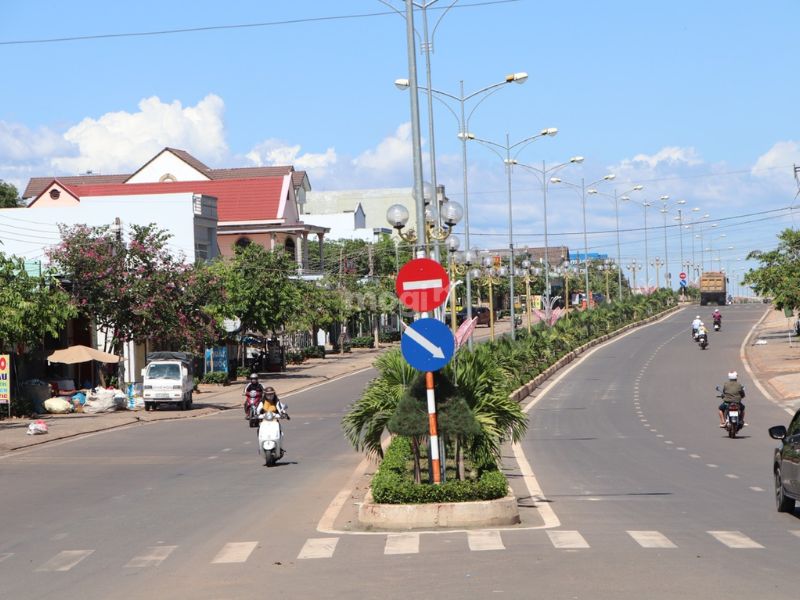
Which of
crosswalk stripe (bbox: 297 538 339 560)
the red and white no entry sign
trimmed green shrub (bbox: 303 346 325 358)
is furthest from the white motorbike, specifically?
trimmed green shrub (bbox: 303 346 325 358)

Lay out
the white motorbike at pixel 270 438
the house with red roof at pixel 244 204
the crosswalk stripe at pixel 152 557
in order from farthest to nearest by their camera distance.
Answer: the house with red roof at pixel 244 204, the white motorbike at pixel 270 438, the crosswalk stripe at pixel 152 557

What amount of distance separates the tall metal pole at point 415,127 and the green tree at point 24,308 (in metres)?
21.8

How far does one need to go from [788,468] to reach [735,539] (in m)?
2.40

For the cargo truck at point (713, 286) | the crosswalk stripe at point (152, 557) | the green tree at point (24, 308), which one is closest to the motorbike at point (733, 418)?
the crosswalk stripe at point (152, 557)

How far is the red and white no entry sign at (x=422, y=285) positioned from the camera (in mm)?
14875

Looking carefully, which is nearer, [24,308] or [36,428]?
[36,428]

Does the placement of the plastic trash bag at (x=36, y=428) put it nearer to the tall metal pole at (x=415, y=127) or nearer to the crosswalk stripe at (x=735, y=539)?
the tall metal pole at (x=415, y=127)

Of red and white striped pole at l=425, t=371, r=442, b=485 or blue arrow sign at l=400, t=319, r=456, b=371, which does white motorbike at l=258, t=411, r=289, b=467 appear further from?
blue arrow sign at l=400, t=319, r=456, b=371

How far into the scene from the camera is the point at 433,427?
15.1m

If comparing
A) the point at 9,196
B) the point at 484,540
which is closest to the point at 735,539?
the point at 484,540

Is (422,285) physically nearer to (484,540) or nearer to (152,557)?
(484,540)

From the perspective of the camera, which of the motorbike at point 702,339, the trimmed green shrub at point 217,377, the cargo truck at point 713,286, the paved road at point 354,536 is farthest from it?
the cargo truck at point 713,286

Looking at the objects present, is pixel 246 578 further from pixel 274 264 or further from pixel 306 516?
pixel 274 264

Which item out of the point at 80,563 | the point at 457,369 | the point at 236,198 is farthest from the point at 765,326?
the point at 80,563
